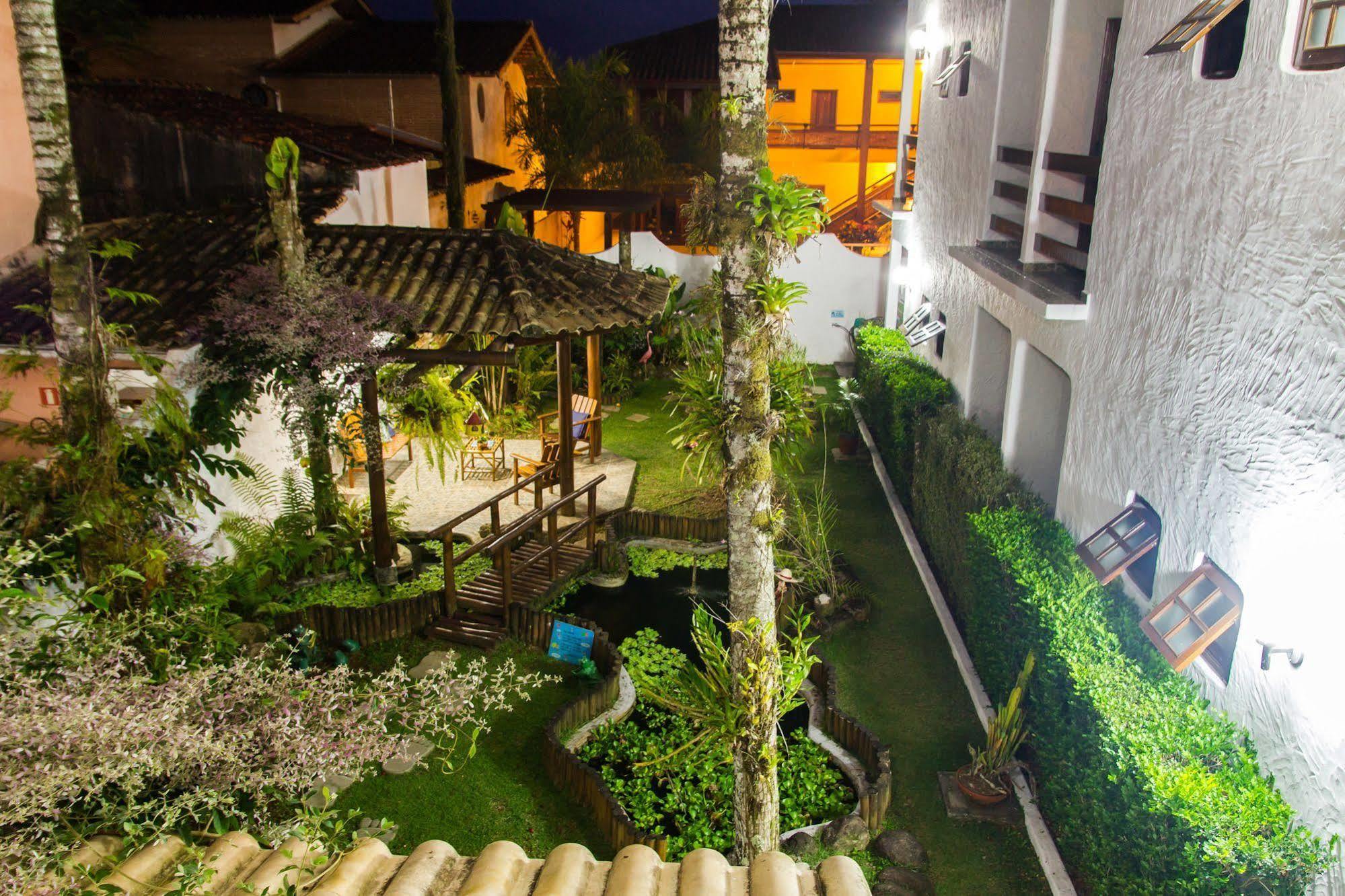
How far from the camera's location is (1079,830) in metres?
6.17

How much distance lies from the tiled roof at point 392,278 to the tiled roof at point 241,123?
184cm

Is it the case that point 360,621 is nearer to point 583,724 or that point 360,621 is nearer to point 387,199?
point 583,724

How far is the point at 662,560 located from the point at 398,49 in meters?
17.4

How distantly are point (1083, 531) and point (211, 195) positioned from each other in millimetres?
11333

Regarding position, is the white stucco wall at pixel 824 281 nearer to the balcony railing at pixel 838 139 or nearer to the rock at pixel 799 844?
the balcony railing at pixel 838 139

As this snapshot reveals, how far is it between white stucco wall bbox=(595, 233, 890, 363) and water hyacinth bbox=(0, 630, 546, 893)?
16817 mm

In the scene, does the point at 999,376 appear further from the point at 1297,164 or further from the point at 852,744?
the point at 1297,164

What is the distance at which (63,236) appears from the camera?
5.92 meters

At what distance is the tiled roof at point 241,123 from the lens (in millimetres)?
12344

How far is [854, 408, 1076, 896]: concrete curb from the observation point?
21.9 feet

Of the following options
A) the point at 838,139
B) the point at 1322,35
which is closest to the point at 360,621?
the point at 1322,35

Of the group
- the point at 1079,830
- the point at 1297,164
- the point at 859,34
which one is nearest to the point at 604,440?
the point at 1079,830

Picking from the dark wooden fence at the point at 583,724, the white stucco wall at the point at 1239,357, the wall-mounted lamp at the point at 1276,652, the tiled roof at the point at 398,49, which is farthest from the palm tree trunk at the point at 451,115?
the wall-mounted lamp at the point at 1276,652

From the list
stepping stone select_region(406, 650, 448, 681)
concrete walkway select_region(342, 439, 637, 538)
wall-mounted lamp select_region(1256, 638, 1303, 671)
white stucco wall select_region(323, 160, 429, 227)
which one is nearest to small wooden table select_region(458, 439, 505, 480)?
concrete walkway select_region(342, 439, 637, 538)
